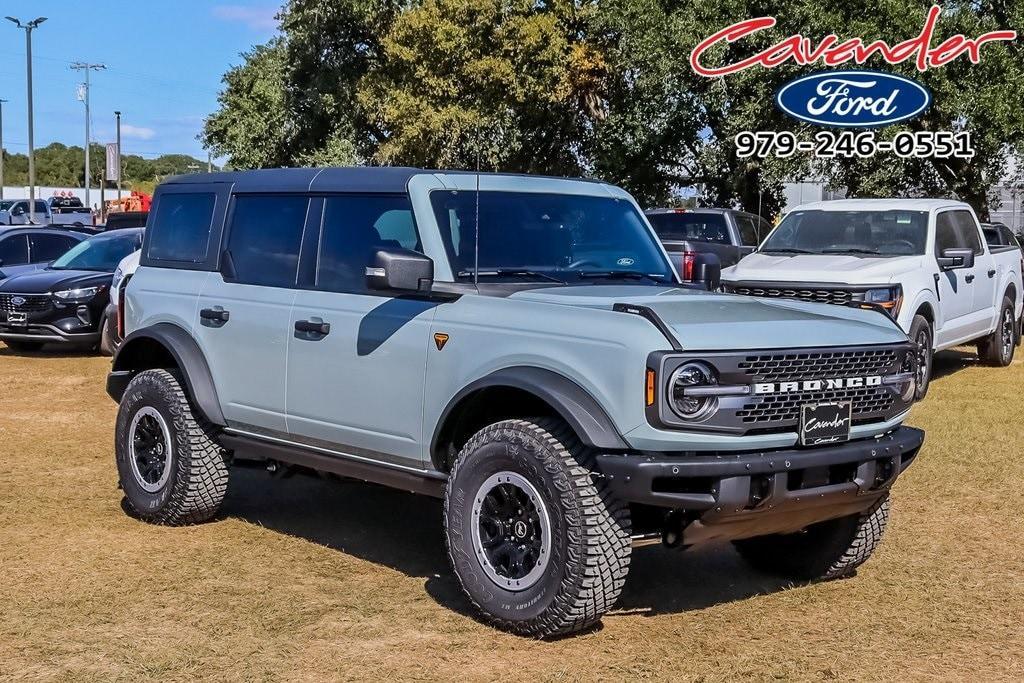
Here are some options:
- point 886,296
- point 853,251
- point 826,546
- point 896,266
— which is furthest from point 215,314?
point 853,251

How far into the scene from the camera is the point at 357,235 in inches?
252

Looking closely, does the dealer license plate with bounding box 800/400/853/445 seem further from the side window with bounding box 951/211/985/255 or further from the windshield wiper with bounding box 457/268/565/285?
the side window with bounding box 951/211/985/255

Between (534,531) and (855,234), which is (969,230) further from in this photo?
(534,531)

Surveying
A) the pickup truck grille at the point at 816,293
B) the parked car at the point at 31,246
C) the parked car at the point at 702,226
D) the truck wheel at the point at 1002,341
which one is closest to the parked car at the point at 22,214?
the parked car at the point at 31,246

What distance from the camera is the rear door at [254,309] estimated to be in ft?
21.7

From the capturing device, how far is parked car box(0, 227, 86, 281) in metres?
19.2

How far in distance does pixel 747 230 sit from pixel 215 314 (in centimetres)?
1234

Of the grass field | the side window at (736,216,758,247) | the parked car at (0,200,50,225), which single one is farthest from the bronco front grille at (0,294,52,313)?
the parked car at (0,200,50,225)

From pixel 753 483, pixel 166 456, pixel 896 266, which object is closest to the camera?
pixel 753 483

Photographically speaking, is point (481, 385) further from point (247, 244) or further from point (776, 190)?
point (776, 190)

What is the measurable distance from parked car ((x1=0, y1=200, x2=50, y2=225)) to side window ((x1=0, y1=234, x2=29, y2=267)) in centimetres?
1732

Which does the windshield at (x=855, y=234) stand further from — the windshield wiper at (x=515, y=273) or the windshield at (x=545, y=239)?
the windshield wiper at (x=515, y=273)

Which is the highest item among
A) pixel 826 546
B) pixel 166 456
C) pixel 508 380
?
pixel 508 380

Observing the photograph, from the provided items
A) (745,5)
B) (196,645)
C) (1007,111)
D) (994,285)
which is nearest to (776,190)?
(745,5)
